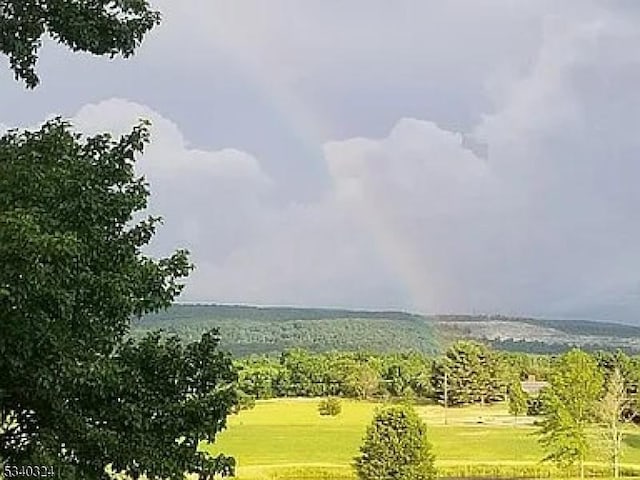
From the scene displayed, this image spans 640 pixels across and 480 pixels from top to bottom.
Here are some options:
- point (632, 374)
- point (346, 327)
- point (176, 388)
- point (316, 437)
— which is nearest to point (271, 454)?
point (316, 437)

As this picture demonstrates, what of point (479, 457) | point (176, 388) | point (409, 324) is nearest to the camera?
point (176, 388)

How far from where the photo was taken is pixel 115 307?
816 centimetres

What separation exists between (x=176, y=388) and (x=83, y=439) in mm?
892

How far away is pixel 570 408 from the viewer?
49.4 meters

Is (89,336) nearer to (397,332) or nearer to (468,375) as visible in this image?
(468,375)

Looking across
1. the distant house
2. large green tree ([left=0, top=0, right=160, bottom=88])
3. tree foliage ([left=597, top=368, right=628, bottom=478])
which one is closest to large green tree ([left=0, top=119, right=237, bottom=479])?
large green tree ([left=0, top=0, right=160, bottom=88])

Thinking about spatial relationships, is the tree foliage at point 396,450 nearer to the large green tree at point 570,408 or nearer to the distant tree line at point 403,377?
the large green tree at point 570,408

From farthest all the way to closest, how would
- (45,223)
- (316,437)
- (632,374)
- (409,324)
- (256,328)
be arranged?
(409,324) < (256,328) < (632,374) < (316,437) < (45,223)

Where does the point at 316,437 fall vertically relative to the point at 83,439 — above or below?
below

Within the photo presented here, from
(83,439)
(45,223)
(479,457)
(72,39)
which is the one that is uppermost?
(72,39)

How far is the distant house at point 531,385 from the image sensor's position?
7881 cm

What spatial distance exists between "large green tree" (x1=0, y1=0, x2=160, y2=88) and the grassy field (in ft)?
103

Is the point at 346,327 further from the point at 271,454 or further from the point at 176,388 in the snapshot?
the point at 176,388

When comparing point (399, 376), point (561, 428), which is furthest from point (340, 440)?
point (399, 376)
